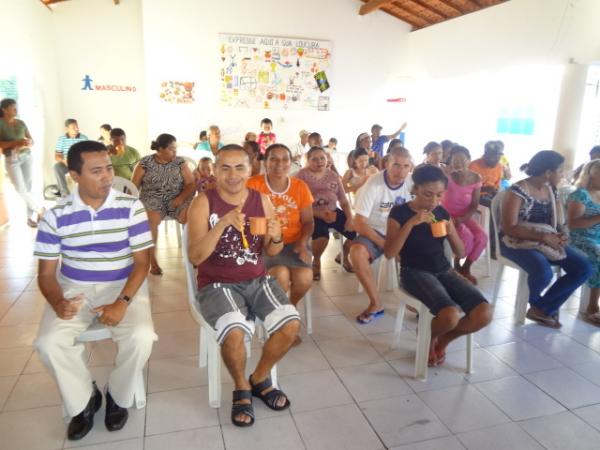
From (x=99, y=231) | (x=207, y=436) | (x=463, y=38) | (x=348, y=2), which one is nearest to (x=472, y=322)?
(x=207, y=436)

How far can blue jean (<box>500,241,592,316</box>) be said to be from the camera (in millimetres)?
2648

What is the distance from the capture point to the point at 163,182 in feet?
11.1

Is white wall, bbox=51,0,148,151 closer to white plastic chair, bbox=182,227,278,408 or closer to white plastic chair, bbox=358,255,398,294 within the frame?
white plastic chair, bbox=358,255,398,294

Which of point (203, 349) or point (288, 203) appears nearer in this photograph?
point (203, 349)

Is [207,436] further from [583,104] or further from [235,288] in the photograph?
[583,104]

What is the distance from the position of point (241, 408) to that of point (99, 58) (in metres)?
7.76

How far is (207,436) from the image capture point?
1726mm

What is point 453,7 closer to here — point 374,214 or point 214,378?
point 374,214

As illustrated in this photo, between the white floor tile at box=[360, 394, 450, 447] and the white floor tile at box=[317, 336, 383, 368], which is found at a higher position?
the white floor tile at box=[317, 336, 383, 368]

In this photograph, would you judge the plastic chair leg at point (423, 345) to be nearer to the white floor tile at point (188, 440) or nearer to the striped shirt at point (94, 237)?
the white floor tile at point (188, 440)

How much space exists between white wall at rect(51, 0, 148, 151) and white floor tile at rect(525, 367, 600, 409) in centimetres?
783

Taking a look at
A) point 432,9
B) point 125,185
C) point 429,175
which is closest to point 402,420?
point 429,175

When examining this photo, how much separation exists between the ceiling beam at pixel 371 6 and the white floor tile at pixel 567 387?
262 inches

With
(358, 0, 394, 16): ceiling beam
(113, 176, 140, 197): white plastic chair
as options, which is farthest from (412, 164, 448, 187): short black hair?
(358, 0, 394, 16): ceiling beam
